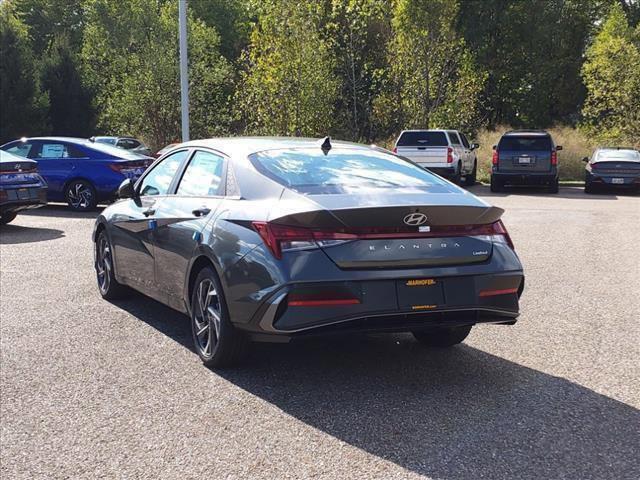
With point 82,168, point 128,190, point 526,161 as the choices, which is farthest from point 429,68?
point 128,190

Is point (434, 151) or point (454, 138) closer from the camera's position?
point (434, 151)

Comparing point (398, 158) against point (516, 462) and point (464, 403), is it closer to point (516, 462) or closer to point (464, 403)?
point (464, 403)

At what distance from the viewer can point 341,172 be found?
5.28 metres

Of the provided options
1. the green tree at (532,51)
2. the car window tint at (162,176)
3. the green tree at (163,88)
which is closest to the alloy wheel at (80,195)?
the car window tint at (162,176)

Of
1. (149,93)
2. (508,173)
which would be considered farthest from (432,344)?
(149,93)

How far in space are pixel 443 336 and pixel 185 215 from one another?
2.16m

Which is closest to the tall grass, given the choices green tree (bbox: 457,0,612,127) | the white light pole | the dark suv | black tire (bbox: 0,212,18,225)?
the dark suv

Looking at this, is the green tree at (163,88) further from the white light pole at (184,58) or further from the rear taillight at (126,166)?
the rear taillight at (126,166)

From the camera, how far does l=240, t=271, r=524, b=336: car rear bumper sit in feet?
14.6

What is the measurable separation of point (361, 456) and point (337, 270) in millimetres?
1132

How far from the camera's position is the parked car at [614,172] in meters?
22.6

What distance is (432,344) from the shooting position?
5.83m

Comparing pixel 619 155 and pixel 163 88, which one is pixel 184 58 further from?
pixel 163 88

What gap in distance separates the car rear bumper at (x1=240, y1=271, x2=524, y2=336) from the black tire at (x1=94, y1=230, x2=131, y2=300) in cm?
301
